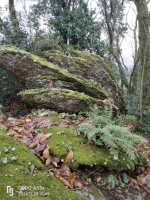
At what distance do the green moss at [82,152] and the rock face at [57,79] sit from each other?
1.94 metres

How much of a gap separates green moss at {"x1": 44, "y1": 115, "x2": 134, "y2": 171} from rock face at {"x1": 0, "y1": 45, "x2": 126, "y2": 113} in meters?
1.94

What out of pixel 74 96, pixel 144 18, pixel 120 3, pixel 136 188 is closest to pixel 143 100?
pixel 74 96

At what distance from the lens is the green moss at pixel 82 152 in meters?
2.58

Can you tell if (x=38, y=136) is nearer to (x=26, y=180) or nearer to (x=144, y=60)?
(x=26, y=180)

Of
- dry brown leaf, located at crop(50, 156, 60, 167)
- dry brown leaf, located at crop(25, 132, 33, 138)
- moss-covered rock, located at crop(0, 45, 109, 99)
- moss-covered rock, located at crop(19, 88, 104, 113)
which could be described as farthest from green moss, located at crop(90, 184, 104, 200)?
moss-covered rock, located at crop(0, 45, 109, 99)

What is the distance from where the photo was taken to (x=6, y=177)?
68.1 inches

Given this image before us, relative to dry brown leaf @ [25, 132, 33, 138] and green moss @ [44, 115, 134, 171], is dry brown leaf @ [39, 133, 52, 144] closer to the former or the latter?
green moss @ [44, 115, 134, 171]

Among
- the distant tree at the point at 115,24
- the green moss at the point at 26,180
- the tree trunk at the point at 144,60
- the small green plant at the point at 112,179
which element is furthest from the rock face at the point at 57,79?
the distant tree at the point at 115,24

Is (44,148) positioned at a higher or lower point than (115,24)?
lower

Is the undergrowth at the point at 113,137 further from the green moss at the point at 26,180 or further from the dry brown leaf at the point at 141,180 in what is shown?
the green moss at the point at 26,180

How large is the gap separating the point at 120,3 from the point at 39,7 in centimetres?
968

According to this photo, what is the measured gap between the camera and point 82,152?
2691mm

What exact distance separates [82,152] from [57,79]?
12.8ft

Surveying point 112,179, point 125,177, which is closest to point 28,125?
point 112,179
